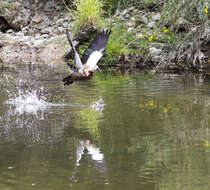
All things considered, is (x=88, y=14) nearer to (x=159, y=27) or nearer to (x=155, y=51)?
(x=159, y=27)

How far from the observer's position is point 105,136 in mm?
4836

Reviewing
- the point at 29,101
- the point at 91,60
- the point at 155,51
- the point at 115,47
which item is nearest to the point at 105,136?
the point at 91,60

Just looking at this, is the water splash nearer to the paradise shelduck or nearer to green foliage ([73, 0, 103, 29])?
the paradise shelduck

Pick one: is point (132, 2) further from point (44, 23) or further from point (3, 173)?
point (3, 173)

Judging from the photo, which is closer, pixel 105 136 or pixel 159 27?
pixel 105 136

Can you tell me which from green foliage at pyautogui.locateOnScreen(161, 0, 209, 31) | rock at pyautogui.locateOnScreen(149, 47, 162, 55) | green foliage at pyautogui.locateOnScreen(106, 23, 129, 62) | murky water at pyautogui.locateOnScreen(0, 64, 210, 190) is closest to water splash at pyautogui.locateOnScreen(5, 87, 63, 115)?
murky water at pyautogui.locateOnScreen(0, 64, 210, 190)

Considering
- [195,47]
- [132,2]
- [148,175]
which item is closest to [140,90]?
[195,47]

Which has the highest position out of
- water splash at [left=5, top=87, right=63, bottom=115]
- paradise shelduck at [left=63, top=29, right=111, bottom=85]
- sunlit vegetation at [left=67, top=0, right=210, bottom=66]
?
sunlit vegetation at [left=67, top=0, right=210, bottom=66]

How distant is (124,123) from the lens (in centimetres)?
534

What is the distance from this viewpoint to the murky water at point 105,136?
3.57m

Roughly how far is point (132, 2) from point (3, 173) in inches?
493

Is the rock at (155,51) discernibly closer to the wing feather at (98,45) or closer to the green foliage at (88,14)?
the green foliage at (88,14)

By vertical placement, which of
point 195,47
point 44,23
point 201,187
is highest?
point 44,23

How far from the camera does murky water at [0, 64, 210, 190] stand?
3.57 m
